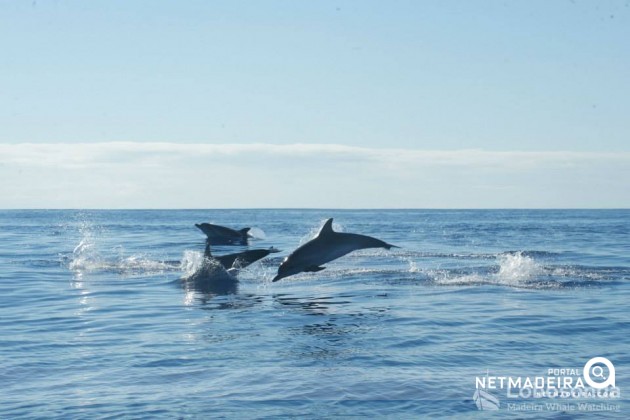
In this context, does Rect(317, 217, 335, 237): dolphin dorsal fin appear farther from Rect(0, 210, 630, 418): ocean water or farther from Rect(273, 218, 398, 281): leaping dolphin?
Rect(0, 210, 630, 418): ocean water

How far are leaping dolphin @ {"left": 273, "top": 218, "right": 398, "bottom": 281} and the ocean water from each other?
27.7 inches

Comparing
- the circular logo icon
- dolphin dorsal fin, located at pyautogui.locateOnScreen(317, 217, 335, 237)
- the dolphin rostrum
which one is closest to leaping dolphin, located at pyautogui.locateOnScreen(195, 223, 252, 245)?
the dolphin rostrum

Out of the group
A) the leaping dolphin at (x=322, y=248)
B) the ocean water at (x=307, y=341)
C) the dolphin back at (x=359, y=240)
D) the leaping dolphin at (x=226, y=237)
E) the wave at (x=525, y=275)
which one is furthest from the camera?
the leaping dolphin at (x=226, y=237)

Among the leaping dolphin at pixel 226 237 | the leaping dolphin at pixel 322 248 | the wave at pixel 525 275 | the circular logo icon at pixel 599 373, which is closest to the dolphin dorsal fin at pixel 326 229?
the leaping dolphin at pixel 322 248

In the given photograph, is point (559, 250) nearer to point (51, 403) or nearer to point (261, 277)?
point (261, 277)

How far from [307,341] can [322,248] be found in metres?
7.44

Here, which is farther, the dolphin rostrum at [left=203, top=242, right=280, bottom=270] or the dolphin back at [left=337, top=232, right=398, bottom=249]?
the dolphin rostrum at [left=203, top=242, right=280, bottom=270]

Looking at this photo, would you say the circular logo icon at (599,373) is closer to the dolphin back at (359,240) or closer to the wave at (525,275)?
the wave at (525,275)

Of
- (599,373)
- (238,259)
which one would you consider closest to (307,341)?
(599,373)

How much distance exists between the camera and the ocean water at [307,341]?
931 centimetres

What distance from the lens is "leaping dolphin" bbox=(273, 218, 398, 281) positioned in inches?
794

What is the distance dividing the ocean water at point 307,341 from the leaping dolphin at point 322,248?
703 millimetres

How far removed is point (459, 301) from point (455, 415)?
29.7 ft

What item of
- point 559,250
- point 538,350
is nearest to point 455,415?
point 538,350
